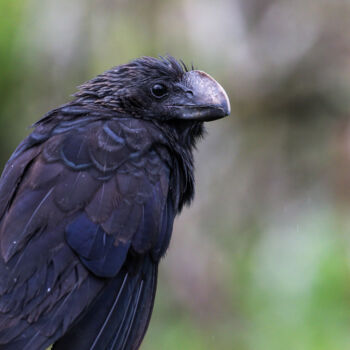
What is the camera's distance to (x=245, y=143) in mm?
7762

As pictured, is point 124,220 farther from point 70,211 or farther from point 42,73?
point 42,73

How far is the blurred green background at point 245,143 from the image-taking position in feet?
21.0

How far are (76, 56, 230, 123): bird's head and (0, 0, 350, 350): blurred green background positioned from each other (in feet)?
8.60

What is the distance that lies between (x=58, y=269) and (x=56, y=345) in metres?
0.39

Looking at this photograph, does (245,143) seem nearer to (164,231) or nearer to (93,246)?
(164,231)

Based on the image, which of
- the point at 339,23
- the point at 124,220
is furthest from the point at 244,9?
the point at 124,220

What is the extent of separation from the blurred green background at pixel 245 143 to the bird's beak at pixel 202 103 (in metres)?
2.60

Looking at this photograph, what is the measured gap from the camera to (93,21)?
23.2 feet

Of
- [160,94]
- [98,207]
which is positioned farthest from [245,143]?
[98,207]

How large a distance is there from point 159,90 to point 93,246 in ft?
3.42

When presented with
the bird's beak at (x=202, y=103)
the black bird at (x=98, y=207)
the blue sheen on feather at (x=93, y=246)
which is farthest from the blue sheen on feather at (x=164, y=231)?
the bird's beak at (x=202, y=103)

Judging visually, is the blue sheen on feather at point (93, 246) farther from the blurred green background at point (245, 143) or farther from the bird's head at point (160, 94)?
the blurred green background at point (245, 143)

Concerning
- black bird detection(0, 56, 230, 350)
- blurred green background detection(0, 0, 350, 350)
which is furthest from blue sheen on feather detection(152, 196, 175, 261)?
blurred green background detection(0, 0, 350, 350)

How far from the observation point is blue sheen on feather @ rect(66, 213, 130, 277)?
349 cm
